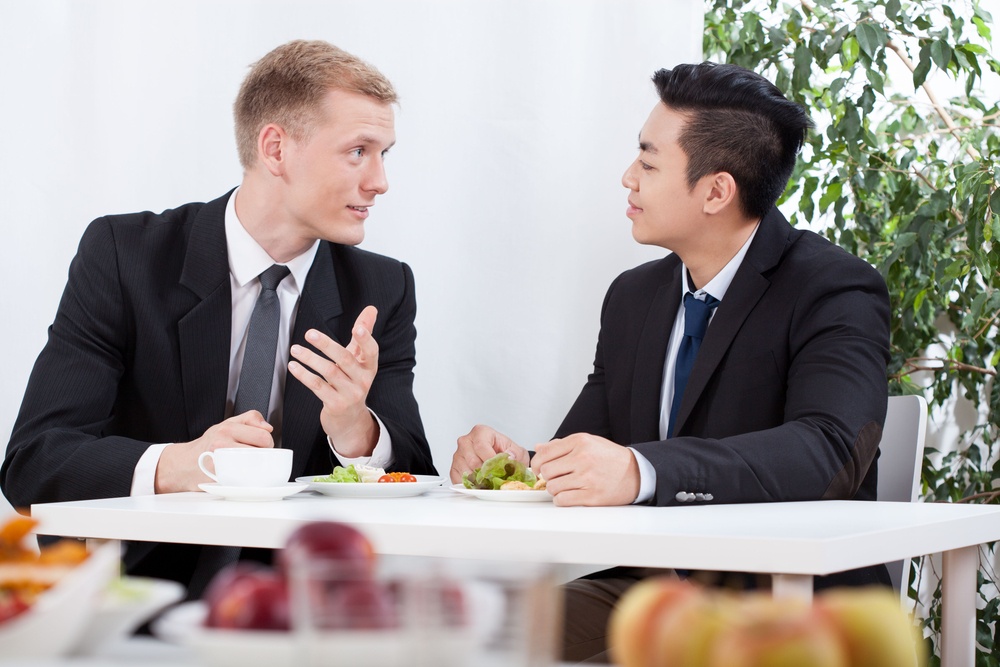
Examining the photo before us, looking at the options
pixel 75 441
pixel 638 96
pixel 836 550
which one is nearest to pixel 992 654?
pixel 638 96

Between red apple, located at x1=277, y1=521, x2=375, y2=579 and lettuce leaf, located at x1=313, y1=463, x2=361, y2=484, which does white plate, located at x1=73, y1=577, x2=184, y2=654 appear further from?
lettuce leaf, located at x1=313, y1=463, x2=361, y2=484

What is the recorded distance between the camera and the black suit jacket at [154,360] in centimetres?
194

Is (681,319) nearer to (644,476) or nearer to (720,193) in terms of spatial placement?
(720,193)

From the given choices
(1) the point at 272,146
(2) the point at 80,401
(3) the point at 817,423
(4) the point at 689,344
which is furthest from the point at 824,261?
(2) the point at 80,401

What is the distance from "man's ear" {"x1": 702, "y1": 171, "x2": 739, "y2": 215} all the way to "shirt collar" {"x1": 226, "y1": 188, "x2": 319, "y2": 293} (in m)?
0.90

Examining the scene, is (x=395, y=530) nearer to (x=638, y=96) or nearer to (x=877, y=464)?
(x=877, y=464)

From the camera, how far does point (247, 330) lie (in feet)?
7.13

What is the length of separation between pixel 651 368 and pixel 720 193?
1.48 feet

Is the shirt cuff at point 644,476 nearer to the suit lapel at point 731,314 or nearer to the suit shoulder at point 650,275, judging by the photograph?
the suit lapel at point 731,314

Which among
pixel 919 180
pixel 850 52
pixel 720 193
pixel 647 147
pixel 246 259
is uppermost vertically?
pixel 850 52

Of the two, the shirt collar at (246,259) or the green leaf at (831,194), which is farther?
the green leaf at (831,194)

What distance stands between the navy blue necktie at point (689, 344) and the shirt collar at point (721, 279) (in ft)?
0.15

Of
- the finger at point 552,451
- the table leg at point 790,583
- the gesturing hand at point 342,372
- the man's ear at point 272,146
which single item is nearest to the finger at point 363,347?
the gesturing hand at point 342,372

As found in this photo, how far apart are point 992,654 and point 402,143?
202 centimetres
